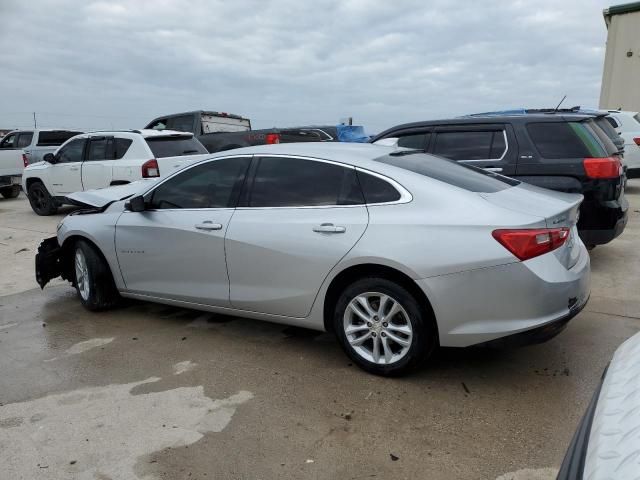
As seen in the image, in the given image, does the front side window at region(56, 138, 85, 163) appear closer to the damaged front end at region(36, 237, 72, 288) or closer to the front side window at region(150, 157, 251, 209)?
the damaged front end at region(36, 237, 72, 288)

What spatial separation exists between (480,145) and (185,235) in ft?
11.5

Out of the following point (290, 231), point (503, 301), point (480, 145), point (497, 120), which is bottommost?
point (503, 301)

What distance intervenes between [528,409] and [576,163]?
323 centimetres

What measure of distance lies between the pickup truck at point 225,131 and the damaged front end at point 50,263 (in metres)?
7.75

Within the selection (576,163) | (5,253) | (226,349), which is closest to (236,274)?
(226,349)

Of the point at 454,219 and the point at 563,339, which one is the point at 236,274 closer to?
the point at 454,219

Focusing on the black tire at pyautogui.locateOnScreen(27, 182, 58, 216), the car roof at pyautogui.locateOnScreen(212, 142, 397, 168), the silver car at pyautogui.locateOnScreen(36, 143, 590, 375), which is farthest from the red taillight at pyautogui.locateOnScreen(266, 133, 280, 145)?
the car roof at pyautogui.locateOnScreen(212, 142, 397, 168)

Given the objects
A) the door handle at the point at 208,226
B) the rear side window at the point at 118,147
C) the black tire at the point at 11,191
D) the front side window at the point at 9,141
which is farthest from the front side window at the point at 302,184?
the front side window at the point at 9,141

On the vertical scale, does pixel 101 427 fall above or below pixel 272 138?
below

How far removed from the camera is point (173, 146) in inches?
376

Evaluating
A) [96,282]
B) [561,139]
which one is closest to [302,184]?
[96,282]

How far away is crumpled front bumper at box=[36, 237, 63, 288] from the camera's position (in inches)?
208

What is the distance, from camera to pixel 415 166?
3.78 metres

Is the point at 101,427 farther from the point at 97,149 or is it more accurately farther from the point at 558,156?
the point at 97,149
